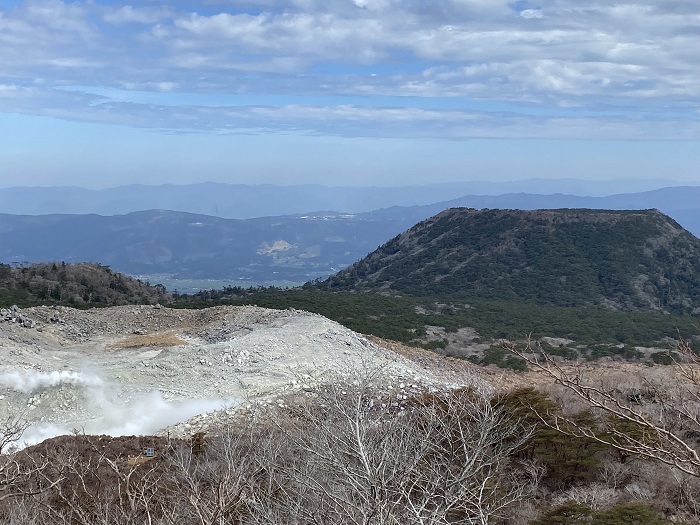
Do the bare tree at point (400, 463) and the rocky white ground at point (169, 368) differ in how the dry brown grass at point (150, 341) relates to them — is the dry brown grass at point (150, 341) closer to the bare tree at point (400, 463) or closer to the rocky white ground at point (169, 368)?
the rocky white ground at point (169, 368)

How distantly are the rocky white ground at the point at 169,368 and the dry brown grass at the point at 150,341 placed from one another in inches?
1.6

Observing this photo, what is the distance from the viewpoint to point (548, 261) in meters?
59.9

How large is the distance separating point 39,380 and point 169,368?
3.19 metres

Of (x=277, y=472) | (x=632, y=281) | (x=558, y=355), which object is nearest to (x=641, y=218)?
(x=632, y=281)

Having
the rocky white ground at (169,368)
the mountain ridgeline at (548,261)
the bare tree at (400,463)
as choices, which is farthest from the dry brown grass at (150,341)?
the mountain ridgeline at (548,261)

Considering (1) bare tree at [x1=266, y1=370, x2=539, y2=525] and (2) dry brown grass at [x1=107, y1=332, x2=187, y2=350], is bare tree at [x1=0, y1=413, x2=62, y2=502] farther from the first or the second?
(2) dry brown grass at [x1=107, y1=332, x2=187, y2=350]

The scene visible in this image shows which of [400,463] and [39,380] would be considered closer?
[400,463]

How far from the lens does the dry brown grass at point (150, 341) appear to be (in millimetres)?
20828

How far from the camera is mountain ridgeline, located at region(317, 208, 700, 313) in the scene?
181 ft

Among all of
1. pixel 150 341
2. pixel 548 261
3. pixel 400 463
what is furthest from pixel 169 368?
pixel 548 261

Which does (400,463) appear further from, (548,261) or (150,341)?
(548,261)

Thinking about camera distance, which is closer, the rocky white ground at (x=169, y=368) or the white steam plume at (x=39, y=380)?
the rocky white ground at (x=169, y=368)

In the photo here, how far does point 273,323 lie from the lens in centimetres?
2239

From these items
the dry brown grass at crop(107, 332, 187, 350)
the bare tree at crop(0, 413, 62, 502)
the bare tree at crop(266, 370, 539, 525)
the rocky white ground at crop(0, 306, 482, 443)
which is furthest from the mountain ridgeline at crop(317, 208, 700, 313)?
the bare tree at crop(0, 413, 62, 502)
